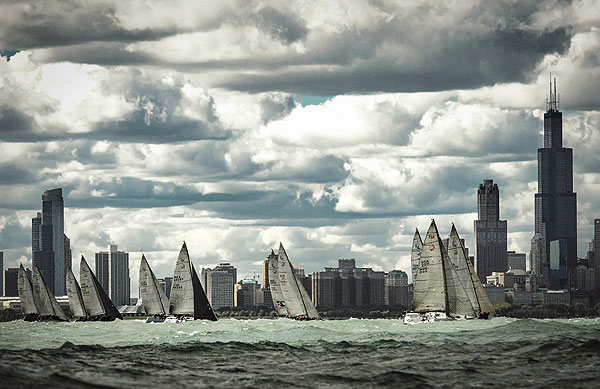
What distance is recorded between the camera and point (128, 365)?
81750 millimetres

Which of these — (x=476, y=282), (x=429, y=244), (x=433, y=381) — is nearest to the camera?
(x=433, y=381)

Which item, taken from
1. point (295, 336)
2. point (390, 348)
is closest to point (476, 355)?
point (390, 348)

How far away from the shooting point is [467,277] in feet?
593

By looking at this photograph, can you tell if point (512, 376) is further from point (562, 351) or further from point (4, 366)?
point (4, 366)

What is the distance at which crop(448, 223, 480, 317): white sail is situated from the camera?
16750 centimetres

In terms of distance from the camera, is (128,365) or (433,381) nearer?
(433,381)

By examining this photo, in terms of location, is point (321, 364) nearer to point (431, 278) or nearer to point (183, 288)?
point (431, 278)

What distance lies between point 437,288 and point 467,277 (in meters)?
19.6

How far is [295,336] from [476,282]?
6113 centimetres

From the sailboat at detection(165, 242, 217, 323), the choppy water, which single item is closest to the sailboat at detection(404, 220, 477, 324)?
the choppy water

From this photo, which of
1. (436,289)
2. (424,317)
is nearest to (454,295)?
(436,289)

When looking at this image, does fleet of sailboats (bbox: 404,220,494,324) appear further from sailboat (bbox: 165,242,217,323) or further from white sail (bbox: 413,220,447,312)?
sailboat (bbox: 165,242,217,323)

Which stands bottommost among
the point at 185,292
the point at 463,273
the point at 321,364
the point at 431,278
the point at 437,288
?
the point at 321,364

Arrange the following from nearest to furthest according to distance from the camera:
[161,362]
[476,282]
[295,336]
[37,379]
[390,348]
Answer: [37,379] < [161,362] < [390,348] < [295,336] < [476,282]
